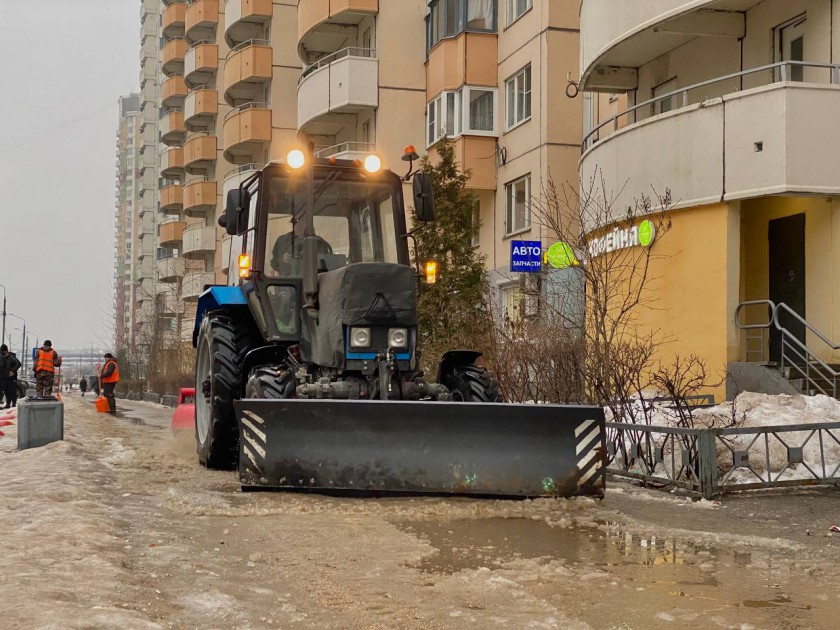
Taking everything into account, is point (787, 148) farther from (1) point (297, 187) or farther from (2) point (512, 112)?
(2) point (512, 112)

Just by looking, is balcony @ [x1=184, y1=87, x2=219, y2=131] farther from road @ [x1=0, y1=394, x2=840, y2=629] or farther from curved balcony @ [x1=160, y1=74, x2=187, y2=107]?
road @ [x1=0, y1=394, x2=840, y2=629]

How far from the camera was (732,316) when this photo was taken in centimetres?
1548

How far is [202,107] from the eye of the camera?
54.0 m

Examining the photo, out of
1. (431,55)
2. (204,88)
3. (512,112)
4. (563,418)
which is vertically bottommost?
(563,418)

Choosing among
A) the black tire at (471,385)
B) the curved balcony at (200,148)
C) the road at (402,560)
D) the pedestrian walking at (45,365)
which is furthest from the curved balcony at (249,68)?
the road at (402,560)

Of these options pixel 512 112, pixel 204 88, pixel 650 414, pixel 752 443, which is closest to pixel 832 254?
pixel 650 414

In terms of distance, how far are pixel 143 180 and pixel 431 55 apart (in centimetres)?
6224

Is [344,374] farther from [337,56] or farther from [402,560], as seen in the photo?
[337,56]

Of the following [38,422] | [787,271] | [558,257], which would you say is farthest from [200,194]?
[38,422]

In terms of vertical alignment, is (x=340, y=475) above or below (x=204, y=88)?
below

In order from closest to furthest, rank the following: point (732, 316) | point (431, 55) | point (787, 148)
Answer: point (787, 148) < point (732, 316) < point (431, 55)

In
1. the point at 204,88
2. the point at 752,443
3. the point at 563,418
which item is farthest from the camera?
the point at 204,88

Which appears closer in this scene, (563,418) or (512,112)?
(563,418)

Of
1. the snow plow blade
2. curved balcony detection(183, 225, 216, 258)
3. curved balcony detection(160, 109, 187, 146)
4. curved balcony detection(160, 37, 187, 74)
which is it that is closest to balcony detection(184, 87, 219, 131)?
curved balcony detection(183, 225, 216, 258)
